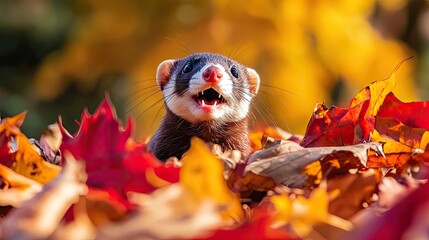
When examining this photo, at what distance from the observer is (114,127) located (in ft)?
2.94

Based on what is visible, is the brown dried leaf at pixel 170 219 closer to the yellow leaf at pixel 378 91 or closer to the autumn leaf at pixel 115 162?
the autumn leaf at pixel 115 162

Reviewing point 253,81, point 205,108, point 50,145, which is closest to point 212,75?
point 205,108

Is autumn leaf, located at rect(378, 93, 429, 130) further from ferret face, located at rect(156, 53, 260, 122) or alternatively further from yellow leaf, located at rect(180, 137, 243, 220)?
ferret face, located at rect(156, 53, 260, 122)

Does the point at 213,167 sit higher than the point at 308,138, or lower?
higher

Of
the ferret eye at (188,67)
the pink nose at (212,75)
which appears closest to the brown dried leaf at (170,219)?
the pink nose at (212,75)

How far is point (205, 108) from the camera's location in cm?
216

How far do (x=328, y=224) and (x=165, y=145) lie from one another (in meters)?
1.38

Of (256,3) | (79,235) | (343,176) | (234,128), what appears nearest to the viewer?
(79,235)

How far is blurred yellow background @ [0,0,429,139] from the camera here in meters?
5.55

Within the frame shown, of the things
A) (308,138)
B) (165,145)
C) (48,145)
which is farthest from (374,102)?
(165,145)

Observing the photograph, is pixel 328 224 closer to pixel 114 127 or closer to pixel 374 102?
pixel 114 127

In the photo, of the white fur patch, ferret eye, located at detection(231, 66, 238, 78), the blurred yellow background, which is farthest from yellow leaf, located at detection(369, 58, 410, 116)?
the blurred yellow background

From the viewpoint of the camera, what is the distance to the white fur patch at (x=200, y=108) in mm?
2158

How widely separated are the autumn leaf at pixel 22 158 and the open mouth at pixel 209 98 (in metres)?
1.21
